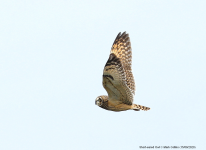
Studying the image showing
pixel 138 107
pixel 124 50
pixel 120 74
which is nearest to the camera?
pixel 120 74

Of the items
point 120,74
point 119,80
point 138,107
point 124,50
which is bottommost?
point 138,107

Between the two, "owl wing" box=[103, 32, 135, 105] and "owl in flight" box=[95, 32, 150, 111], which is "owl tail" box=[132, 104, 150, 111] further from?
"owl wing" box=[103, 32, 135, 105]

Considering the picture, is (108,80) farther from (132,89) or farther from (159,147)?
(159,147)

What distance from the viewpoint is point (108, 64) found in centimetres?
1134

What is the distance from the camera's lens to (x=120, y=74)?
454 inches

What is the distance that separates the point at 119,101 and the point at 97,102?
0.81 m

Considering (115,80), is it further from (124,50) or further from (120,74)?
(124,50)

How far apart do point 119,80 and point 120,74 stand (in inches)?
7.9

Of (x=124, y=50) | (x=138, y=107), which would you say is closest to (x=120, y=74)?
(x=124, y=50)

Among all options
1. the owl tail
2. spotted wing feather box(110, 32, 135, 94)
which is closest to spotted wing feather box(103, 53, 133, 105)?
the owl tail

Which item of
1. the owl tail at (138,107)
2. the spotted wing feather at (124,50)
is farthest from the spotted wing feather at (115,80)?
the spotted wing feather at (124,50)

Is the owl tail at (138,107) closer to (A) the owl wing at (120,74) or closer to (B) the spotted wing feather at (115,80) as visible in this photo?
(A) the owl wing at (120,74)

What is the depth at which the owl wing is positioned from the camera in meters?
11.4

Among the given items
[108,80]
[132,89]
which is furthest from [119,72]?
[132,89]
